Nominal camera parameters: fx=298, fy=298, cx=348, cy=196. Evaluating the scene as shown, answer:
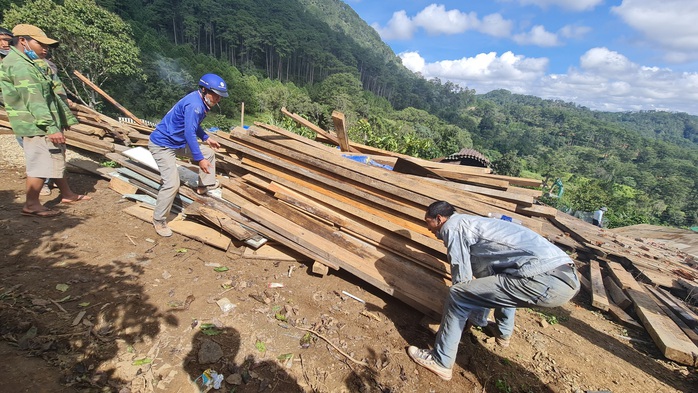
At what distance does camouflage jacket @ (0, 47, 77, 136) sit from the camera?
3.83 meters

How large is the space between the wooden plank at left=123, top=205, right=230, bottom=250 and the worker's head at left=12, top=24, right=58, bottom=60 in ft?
8.13

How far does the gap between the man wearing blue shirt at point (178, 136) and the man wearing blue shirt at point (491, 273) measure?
10.1 ft

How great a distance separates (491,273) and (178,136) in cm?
417

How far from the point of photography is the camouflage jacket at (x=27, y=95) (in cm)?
383

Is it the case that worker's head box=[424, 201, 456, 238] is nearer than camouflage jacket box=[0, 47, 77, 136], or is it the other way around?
worker's head box=[424, 201, 456, 238]

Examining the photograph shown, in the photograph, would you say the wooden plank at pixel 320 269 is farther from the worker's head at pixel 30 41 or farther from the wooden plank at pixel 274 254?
the worker's head at pixel 30 41

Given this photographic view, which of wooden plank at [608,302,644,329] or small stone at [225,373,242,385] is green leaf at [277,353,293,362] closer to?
small stone at [225,373,242,385]

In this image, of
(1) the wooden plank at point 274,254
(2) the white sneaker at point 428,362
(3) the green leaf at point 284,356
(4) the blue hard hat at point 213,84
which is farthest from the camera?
(1) the wooden plank at point 274,254

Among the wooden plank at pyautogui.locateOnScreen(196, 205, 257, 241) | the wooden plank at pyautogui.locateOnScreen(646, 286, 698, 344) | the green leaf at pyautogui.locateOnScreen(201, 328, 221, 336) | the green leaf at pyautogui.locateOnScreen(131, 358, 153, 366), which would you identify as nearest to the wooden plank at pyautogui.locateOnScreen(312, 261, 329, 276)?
the wooden plank at pyautogui.locateOnScreen(196, 205, 257, 241)

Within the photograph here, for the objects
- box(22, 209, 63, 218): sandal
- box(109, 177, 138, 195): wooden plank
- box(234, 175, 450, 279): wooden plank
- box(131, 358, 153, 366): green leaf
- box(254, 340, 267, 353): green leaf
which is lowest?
box(254, 340, 267, 353): green leaf

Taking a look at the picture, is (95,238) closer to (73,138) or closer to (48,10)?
(73,138)

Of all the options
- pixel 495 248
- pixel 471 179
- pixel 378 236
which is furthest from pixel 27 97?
pixel 471 179

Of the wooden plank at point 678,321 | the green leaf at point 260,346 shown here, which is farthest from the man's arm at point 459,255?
the wooden plank at point 678,321

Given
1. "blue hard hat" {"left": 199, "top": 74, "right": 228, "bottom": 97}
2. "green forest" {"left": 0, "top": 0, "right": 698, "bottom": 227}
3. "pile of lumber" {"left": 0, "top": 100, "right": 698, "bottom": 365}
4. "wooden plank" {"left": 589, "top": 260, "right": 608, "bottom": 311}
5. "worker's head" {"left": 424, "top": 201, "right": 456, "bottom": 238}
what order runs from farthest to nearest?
"green forest" {"left": 0, "top": 0, "right": 698, "bottom": 227} → "wooden plank" {"left": 589, "top": 260, "right": 608, "bottom": 311} → "blue hard hat" {"left": 199, "top": 74, "right": 228, "bottom": 97} → "pile of lumber" {"left": 0, "top": 100, "right": 698, "bottom": 365} → "worker's head" {"left": 424, "top": 201, "right": 456, "bottom": 238}
